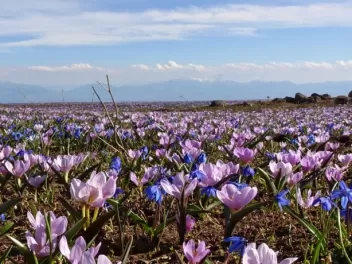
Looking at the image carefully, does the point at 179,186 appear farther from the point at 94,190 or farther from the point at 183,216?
the point at 94,190

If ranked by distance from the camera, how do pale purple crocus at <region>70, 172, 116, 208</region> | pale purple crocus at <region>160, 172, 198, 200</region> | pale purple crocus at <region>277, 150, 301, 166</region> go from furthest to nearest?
pale purple crocus at <region>277, 150, 301, 166</region> → pale purple crocus at <region>160, 172, 198, 200</region> → pale purple crocus at <region>70, 172, 116, 208</region>

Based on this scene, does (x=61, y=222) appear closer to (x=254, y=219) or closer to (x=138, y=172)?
(x=254, y=219)

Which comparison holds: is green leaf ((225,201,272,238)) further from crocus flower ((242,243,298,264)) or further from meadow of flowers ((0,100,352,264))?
crocus flower ((242,243,298,264))

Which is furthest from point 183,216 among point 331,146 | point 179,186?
point 331,146

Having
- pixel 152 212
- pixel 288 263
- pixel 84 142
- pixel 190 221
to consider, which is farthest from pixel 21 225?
pixel 84 142

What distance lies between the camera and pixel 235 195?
2.43 metres

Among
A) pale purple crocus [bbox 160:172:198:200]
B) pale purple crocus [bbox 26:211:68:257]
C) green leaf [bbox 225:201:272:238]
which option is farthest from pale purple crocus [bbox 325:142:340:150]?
pale purple crocus [bbox 26:211:68:257]

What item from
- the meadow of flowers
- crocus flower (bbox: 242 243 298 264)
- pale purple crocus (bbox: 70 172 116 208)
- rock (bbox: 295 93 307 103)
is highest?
rock (bbox: 295 93 307 103)

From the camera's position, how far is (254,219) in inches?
141

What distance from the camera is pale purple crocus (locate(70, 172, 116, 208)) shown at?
2371mm

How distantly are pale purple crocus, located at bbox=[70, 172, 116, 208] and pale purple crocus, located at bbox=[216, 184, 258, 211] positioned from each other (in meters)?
0.50

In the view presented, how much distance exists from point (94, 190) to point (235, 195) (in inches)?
25.8

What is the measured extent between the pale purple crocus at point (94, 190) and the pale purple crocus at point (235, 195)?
0.50m

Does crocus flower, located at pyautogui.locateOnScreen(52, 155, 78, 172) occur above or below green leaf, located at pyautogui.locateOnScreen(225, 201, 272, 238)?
above
